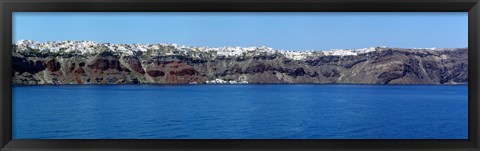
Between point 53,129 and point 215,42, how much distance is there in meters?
24.2

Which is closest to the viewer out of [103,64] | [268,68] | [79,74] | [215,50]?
[79,74]

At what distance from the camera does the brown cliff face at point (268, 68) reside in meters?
40.2

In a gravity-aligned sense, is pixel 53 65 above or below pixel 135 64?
below

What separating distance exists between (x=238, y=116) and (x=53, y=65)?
1710 cm

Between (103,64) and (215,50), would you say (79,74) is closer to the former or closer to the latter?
(103,64)

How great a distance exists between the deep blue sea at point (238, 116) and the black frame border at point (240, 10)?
20.1 m

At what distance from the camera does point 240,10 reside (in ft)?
5.62

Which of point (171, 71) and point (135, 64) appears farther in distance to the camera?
point (171, 71)

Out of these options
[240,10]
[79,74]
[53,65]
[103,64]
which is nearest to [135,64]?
[103,64]

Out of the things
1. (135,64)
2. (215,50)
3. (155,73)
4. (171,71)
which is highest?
(215,50)

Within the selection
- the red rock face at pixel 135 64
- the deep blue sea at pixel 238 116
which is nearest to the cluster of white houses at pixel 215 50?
the red rock face at pixel 135 64

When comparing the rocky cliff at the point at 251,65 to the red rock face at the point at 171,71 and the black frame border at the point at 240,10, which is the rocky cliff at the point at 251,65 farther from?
the black frame border at the point at 240,10

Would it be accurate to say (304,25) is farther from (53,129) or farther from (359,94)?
(53,129)

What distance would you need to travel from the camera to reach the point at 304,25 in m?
43.6
